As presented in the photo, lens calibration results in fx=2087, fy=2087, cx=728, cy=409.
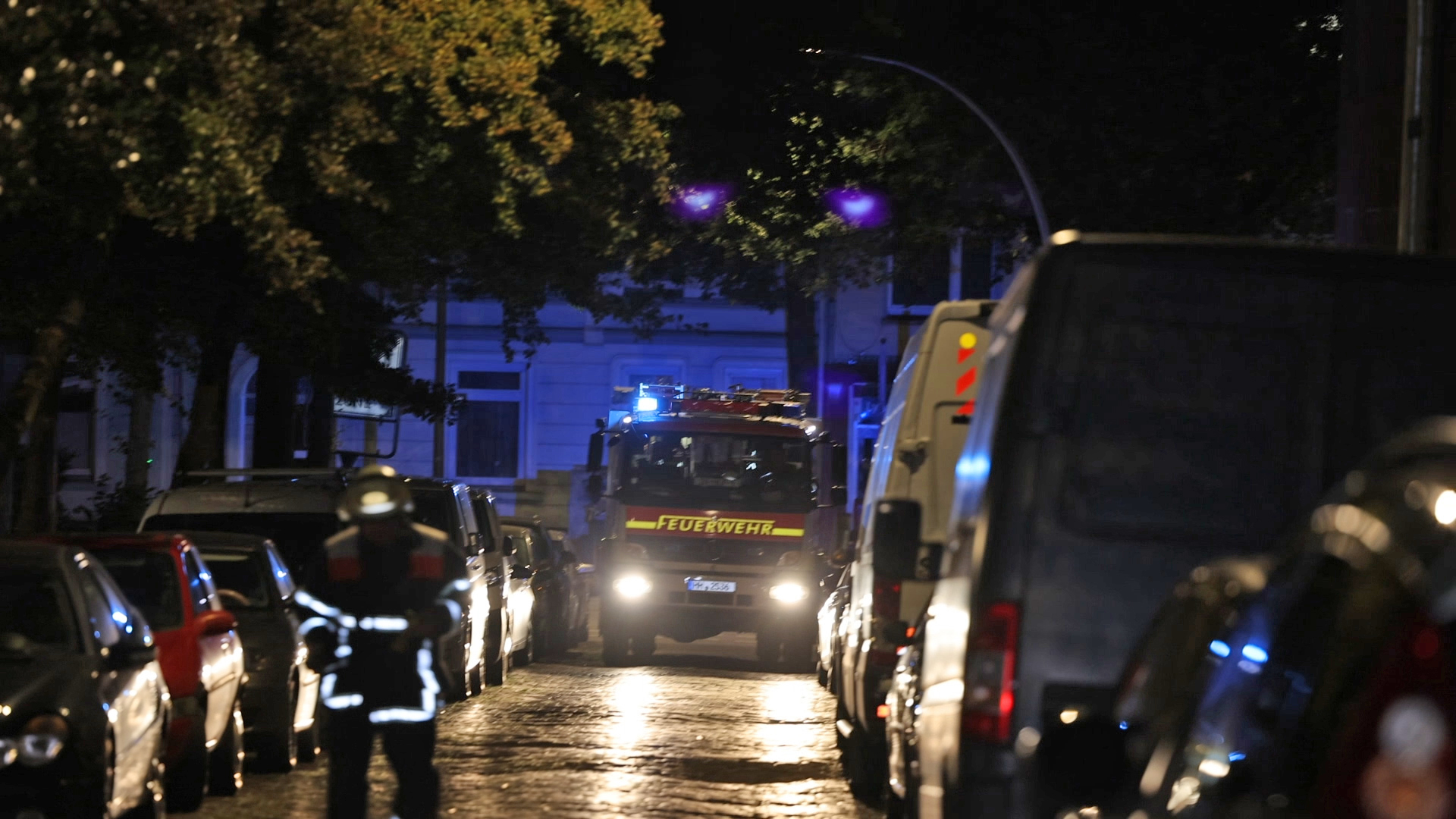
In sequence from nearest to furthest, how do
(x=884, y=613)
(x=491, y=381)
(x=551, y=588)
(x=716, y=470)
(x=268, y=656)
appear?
(x=884, y=613) → (x=268, y=656) → (x=716, y=470) → (x=551, y=588) → (x=491, y=381)

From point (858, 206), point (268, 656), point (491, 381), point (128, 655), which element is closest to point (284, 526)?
point (268, 656)

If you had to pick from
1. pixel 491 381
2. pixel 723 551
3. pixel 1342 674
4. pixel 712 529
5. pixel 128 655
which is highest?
pixel 491 381

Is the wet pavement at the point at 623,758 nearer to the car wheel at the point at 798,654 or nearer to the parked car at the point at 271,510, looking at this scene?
the parked car at the point at 271,510

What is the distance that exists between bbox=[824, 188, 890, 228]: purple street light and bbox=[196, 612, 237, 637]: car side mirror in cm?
1925

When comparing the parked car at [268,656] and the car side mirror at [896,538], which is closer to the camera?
the car side mirror at [896,538]

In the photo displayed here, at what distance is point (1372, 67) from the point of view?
1522 cm

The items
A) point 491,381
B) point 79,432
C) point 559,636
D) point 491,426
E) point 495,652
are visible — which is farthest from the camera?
Result: point 491,426

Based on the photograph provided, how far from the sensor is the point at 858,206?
29.5 m

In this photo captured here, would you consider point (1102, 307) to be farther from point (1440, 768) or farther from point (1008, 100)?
point (1008, 100)

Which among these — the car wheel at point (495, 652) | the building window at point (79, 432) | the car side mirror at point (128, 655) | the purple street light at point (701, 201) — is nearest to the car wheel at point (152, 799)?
the car side mirror at point (128, 655)

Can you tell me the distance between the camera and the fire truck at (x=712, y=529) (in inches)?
912

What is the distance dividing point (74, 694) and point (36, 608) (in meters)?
0.81

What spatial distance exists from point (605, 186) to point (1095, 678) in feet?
53.2

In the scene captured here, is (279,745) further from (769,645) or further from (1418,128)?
(769,645)
